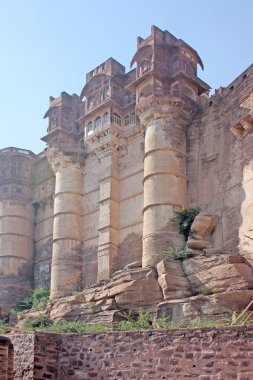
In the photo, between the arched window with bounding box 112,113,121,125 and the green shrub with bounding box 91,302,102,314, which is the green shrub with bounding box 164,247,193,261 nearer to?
the green shrub with bounding box 91,302,102,314

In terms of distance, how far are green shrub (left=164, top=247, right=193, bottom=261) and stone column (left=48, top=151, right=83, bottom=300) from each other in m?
5.01

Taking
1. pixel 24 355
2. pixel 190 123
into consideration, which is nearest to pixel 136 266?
pixel 190 123

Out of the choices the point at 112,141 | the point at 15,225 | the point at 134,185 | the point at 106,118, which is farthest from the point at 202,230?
the point at 15,225

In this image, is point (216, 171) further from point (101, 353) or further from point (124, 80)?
point (101, 353)

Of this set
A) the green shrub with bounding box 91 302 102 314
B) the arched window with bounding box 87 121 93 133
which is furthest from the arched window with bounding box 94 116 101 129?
the green shrub with bounding box 91 302 102 314

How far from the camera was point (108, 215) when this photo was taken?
22.8 metres

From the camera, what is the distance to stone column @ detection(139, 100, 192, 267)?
66.5 ft

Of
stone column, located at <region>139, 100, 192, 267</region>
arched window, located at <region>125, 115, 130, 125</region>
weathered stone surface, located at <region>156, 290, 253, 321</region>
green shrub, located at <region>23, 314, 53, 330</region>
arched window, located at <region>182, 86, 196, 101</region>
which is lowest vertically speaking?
green shrub, located at <region>23, 314, 53, 330</region>

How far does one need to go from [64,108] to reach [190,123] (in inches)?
265

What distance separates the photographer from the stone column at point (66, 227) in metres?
23.5

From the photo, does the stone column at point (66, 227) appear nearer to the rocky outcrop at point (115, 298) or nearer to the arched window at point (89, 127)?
the arched window at point (89, 127)

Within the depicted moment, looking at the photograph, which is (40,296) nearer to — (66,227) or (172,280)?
(66,227)

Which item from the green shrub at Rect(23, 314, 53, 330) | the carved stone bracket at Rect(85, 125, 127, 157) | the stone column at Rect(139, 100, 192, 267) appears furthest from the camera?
the carved stone bracket at Rect(85, 125, 127, 157)

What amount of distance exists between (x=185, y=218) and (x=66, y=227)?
544cm
